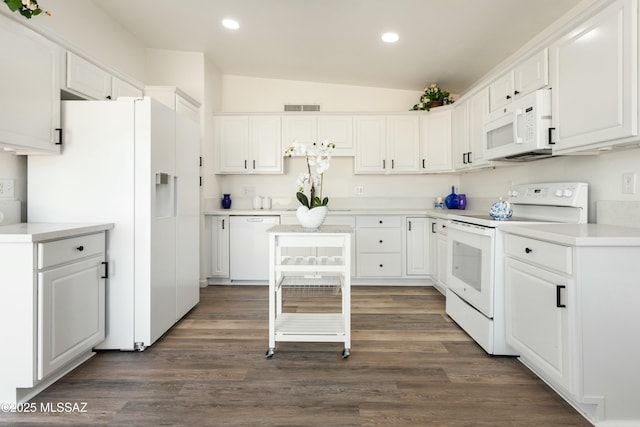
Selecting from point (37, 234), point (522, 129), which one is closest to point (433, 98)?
point (522, 129)

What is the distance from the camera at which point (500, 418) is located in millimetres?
1670

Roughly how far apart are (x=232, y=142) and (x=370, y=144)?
1.74 m

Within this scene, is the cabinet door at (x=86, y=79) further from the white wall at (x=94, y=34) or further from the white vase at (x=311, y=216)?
the white vase at (x=311, y=216)

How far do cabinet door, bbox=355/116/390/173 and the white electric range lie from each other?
162cm

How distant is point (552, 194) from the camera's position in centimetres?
249

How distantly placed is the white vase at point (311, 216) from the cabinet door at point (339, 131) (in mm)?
2135

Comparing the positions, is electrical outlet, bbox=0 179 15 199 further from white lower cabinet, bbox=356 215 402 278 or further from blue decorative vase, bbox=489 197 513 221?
blue decorative vase, bbox=489 197 513 221

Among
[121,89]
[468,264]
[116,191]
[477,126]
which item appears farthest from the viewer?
[477,126]

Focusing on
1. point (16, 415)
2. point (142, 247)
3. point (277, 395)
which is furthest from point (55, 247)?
point (277, 395)

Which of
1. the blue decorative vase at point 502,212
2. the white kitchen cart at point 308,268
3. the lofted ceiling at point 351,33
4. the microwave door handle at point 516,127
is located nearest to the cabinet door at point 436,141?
the lofted ceiling at point 351,33

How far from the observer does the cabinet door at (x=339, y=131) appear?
448cm

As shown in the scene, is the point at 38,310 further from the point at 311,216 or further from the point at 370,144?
the point at 370,144

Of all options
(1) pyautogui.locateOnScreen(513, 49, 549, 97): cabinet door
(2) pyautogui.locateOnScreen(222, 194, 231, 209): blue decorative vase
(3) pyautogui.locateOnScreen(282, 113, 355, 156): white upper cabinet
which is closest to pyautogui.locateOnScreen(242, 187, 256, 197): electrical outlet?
(2) pyautogui.locateOnScreen(222, 194, 231, 209): blue decorative vase

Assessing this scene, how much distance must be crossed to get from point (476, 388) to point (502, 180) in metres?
2.25
